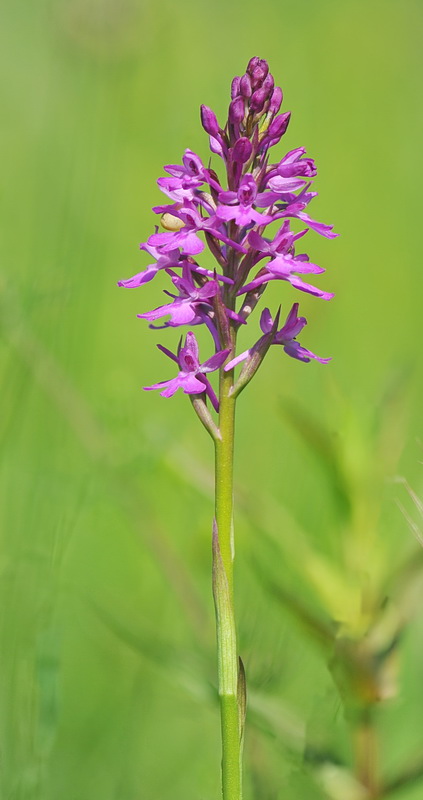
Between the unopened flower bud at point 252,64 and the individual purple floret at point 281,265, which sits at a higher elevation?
the unopened flower bud at point 252,64

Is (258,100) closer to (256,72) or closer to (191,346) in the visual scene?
(256,72)

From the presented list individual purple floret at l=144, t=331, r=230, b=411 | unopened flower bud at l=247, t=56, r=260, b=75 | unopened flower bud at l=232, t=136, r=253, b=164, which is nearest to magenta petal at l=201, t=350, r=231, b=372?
individual purple floret at l=144, t=331, r=230, b=411

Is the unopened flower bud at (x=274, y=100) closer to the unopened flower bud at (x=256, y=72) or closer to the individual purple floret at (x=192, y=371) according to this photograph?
the unopened flower bud at (x=256, y=72)

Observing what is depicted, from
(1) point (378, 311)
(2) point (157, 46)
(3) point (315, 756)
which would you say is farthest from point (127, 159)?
(3) point (315, 756)

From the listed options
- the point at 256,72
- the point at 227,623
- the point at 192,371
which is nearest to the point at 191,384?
the point at 192,371

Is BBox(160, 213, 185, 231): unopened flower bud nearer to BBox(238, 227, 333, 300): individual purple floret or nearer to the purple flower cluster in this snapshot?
the purple flower cluster

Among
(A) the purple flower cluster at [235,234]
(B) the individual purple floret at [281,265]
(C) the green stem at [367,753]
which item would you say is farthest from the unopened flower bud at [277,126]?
(C) the green stem at [367,753]

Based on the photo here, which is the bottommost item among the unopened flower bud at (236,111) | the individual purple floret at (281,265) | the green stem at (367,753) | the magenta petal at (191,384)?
the green stem at (367,753)

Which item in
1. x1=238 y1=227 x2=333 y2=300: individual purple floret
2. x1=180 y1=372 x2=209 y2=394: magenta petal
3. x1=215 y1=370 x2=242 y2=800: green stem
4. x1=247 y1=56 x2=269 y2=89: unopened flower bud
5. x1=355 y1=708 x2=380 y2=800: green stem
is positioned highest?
x1=247 y1=56 x2=269 y2=89: unopened flower bud
